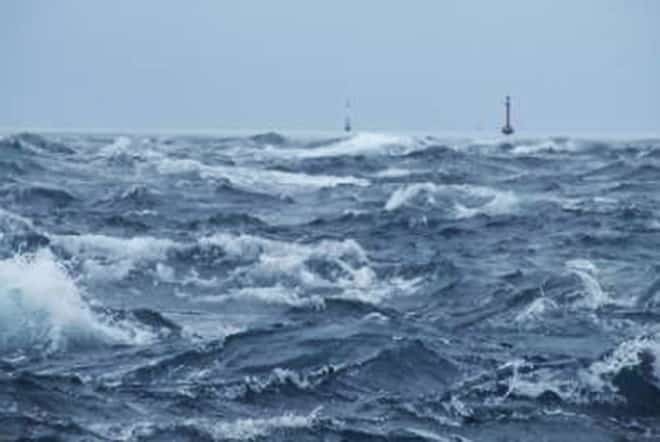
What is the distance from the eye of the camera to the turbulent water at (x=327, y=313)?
24.0 feet

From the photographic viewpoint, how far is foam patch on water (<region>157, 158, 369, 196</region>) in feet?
77.7

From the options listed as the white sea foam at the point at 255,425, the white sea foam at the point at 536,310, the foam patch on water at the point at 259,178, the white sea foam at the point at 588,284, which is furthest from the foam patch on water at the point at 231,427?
the foam patch on water at the point at 259,178

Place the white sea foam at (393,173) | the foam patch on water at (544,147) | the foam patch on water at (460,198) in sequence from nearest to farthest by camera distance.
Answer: the foam patch on water at (460,198)
the white sea foam at (393,173)
the foam patch on water at (544,147)

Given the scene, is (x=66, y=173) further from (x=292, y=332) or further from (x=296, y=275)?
(x=292, y=332)

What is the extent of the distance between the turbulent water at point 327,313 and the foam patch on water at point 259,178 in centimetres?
38

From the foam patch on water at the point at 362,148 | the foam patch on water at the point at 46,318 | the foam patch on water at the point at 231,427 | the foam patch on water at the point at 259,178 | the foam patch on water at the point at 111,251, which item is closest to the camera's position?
the foam patch on water at the point at 231,427

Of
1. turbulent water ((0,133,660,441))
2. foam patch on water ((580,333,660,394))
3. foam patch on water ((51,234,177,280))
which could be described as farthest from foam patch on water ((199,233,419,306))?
foam patch on water ((580,333,660,394))

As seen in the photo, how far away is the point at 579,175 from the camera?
27.4 metres

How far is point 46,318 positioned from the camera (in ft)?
31.3

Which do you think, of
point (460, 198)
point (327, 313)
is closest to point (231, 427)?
point (327, 313)

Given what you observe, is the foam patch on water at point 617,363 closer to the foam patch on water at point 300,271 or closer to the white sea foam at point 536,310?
the white sea foam at point 536,310

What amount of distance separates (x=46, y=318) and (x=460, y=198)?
13.0 meters

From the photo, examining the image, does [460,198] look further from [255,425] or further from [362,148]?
[255,425]

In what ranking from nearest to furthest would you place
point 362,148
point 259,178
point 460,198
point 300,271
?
point 300,271 → point 460,198 → point 259,178 → point 362,148
